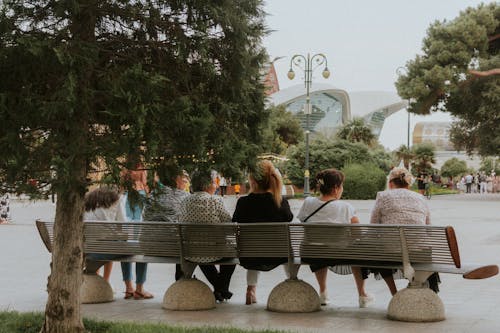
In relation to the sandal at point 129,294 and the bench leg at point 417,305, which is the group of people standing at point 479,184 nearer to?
the sandal at point 129,294

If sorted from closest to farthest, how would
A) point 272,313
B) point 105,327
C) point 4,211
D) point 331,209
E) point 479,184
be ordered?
point 105,327
point 272,313
point 331,209
point 4,211
point 479,184

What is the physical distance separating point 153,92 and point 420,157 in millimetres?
72819

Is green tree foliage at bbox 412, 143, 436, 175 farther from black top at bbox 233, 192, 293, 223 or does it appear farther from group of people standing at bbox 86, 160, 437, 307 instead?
black top at bbox 233, 192, 293, 223

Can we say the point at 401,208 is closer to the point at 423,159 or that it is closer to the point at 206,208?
the point at 206,208

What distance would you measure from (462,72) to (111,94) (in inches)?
1702

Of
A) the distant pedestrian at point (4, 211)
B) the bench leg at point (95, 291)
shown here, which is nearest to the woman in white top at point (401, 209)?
the bench leg at point (95, 291)

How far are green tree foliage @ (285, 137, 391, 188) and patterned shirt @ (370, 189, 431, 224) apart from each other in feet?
146

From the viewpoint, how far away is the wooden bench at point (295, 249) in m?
6.93

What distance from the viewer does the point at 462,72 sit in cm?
4588

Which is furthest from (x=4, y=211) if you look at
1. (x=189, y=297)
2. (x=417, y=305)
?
(x=417, y=305)

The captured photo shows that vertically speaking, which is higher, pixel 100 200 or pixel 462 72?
pixel 462 72

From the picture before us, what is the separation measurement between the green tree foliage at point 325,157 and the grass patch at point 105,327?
46.2m

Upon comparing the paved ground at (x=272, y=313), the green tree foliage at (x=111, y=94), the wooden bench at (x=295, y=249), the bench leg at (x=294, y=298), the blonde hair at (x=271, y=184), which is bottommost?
the paved ground at (x=272, y=313)

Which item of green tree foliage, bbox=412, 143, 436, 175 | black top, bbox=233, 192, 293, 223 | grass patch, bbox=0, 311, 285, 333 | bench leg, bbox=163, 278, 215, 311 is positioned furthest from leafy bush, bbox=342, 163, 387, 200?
grass patch, bbox=0, 311, 285, 333
